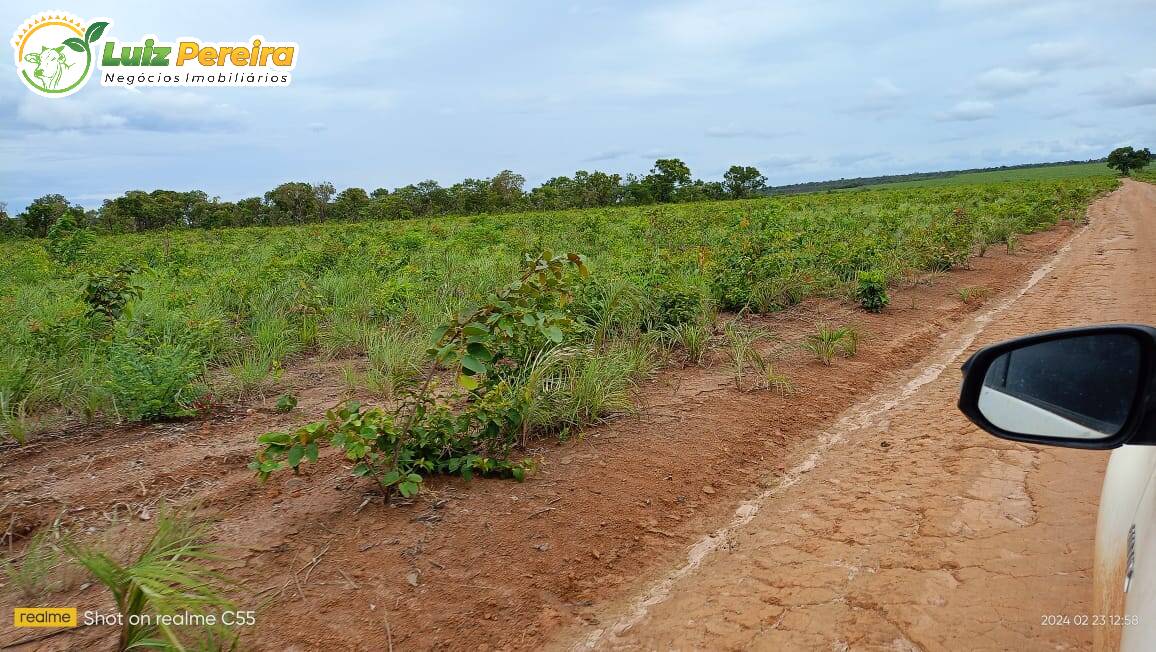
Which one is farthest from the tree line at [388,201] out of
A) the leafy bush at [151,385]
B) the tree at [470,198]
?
the leafy bush at [151,385]

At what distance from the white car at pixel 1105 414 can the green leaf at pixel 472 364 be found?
2413mm

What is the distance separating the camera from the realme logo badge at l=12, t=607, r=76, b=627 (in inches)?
101

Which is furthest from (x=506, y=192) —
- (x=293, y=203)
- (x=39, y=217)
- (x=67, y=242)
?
(x=67, y=242)

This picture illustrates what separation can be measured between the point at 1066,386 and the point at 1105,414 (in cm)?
11

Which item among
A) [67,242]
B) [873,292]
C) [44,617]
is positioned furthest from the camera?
[67,242]

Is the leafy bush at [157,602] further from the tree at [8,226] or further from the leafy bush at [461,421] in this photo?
the tree at [8,226]

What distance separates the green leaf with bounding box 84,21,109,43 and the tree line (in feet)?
93.2

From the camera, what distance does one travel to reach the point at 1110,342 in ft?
4.22

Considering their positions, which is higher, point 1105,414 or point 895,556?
point 1105,414

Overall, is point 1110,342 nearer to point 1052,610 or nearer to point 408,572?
point 1052,610

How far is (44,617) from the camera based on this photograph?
8.50ft

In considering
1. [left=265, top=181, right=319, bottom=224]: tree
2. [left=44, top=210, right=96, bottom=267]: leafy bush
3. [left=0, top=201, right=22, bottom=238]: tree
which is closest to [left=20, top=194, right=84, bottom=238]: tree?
[left=0, top=201, right=22, bottom=238]: tree

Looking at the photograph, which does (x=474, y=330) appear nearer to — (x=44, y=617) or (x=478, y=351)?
(x=478, y=351)

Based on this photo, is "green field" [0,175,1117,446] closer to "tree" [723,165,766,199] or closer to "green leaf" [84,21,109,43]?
"green leaf" [84,21,109,43]
